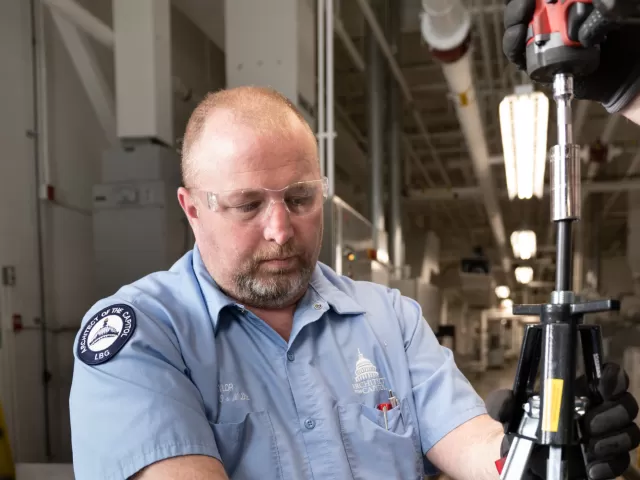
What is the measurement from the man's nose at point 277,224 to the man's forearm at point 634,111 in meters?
0.67

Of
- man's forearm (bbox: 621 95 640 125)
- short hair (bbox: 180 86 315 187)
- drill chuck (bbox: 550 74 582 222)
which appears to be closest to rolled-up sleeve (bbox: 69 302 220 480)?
short hair (bbox: 180 86 315 187)

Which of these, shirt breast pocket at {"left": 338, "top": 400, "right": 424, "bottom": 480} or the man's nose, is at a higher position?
the man's nose

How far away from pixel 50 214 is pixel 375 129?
2.13 m

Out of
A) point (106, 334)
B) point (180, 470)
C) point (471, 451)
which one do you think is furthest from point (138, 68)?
point (471, 451)

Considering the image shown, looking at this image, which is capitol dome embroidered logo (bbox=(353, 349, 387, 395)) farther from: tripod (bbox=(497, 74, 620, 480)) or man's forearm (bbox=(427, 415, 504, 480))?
A: tripod (bbox=(497, 74, 620, 480))

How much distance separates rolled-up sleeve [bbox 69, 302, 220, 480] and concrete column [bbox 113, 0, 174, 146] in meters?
1.59

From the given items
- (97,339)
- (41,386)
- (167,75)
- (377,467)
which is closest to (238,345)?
(97,339)

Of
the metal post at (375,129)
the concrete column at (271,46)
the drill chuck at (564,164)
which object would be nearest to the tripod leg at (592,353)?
the drill chuck at (564,164)

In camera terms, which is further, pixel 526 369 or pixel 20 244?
pixel 20 244

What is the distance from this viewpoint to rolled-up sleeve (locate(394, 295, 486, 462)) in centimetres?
118

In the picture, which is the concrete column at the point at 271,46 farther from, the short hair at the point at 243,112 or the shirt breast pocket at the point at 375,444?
the shirt breast pocket at the point at 375,444

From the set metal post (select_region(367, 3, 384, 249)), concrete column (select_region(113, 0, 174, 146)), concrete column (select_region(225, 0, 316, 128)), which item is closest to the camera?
concrete column (select_region(225, 0, 316, 128))

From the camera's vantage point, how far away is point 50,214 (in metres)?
2.67

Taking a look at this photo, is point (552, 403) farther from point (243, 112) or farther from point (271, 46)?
point (271, 46)
